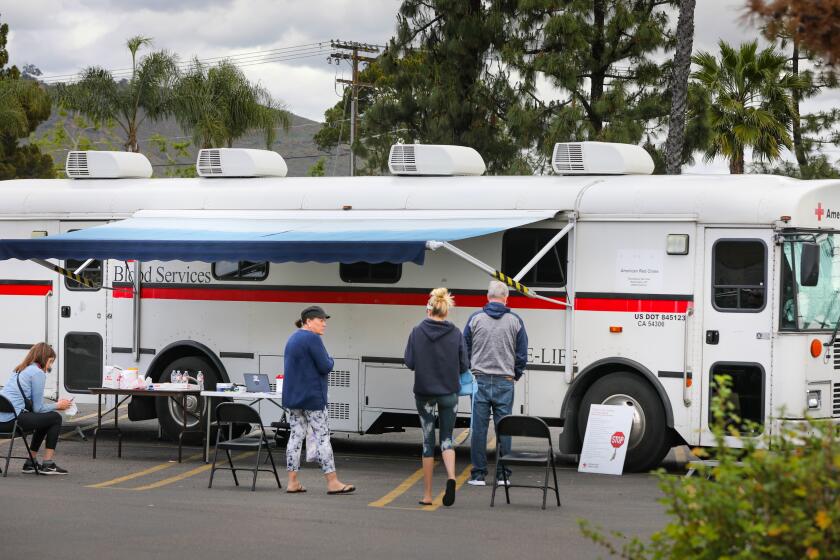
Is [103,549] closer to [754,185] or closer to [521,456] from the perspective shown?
[521,456]

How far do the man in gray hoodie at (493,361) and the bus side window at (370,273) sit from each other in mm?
2002

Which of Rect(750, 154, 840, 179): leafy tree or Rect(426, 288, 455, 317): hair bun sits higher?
Rect(750, 154, 840, 179): leafy tree

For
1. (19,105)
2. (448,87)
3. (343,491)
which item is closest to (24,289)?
(343,491)

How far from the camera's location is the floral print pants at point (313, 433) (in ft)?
37.5

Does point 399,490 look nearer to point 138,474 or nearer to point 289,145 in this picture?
point 138,474

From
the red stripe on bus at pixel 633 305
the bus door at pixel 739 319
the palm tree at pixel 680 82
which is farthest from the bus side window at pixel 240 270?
the palm tree at pixel 680 82

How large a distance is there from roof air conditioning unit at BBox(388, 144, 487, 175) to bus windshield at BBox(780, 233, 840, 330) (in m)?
3.69

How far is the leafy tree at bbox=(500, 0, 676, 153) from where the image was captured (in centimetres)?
2502

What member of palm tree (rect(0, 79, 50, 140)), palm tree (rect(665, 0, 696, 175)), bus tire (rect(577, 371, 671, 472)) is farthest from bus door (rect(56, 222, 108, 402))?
palm tree (rect(0, 79, 50, 140))

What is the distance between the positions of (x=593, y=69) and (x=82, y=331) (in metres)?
13.3

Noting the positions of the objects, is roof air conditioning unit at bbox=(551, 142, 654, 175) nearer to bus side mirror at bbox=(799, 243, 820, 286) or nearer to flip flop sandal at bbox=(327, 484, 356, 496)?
bus side mirror at bbox=(799, 243, 820, 286)

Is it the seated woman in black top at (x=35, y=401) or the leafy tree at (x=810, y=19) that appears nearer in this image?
the leafy tree at (x=810, y=19)

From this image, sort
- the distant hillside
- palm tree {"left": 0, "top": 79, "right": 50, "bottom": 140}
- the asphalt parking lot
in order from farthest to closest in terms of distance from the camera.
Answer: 1. the distant hillside
2. palm tree {"left": 0, "top": 79, "right": 50, "bottom": 140}
3. the asphalt parking lot

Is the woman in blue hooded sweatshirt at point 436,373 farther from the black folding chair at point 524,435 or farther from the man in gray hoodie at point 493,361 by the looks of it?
the man in gray hoodie at point 493,361
